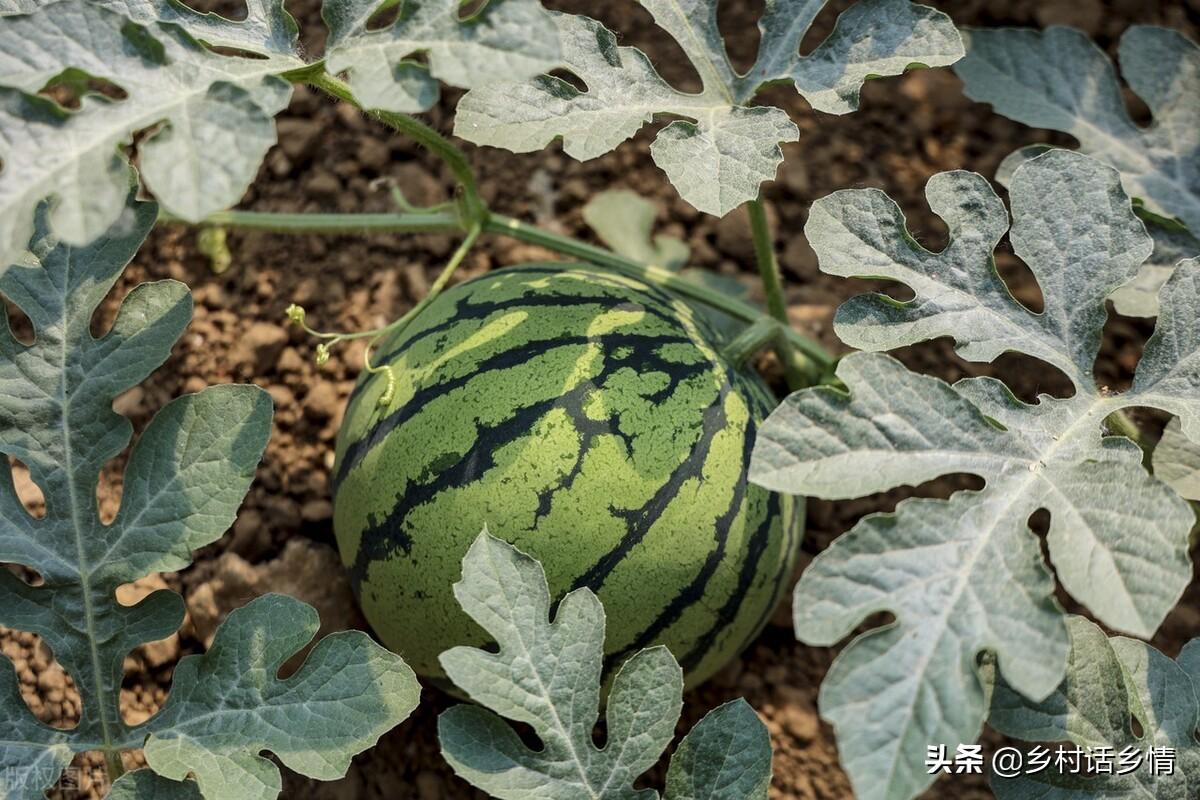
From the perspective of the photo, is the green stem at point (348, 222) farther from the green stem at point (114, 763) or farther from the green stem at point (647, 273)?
the green stem at point (114, 763)

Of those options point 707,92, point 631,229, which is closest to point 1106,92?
point 707,92

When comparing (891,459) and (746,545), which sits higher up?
(891,459)

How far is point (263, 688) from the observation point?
1.67 metres

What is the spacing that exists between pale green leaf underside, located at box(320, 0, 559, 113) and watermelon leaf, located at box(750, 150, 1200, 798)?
51cm

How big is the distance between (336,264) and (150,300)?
37.0 inches

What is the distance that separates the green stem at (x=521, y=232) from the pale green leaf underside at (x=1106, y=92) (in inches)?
23.7

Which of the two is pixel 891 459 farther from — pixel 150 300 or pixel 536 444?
pixel 150 300

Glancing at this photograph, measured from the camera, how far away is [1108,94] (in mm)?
2215

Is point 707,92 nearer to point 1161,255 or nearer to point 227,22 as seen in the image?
point 227,22

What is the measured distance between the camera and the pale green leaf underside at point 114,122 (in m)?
1.36

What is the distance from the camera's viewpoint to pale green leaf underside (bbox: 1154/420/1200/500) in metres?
1.95

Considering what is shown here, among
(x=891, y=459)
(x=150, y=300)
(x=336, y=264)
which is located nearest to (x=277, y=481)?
(x=336, y=264)

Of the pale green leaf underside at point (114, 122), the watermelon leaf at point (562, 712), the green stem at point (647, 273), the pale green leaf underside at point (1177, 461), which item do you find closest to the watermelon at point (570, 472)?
the watermelon leaf at point (562, 712)

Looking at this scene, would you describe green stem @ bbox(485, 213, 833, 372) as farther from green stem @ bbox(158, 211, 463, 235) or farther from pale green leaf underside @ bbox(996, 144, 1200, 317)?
pale green leaf underside @ bbox(996, 144, 1200, 317)
